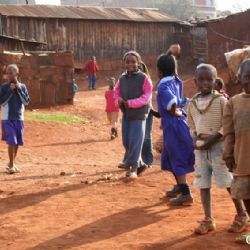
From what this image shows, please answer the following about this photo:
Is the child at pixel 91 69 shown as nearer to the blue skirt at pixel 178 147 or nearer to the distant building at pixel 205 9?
the blue skirt at pixel 178 147

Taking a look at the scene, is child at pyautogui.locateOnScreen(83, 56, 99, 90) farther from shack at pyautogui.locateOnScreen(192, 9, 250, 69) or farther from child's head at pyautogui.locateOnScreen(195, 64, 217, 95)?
child's head at pyautogui.locateOnScreen(195, 64, 217, 95)

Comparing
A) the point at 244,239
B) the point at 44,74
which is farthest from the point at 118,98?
the point at 44,74

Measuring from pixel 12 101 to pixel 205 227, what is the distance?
14.1ft

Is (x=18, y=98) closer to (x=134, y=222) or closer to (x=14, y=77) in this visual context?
(x=14, y=77)

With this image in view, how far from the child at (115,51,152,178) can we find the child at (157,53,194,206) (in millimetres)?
873

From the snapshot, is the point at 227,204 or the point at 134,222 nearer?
the point at 134,222

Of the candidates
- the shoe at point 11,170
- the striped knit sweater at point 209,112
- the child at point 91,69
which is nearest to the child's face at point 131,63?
the striped knit sweater at point 209,112

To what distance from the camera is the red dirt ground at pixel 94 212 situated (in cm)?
426

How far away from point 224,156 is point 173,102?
151 centimetres

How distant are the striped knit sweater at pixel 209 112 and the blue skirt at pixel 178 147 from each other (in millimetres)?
783

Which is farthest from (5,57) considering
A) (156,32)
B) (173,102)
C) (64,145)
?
(156,32)

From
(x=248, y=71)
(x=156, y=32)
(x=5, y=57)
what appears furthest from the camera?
(x=156, y=32)

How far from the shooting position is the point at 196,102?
4.51 metres

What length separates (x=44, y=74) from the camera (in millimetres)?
15422
